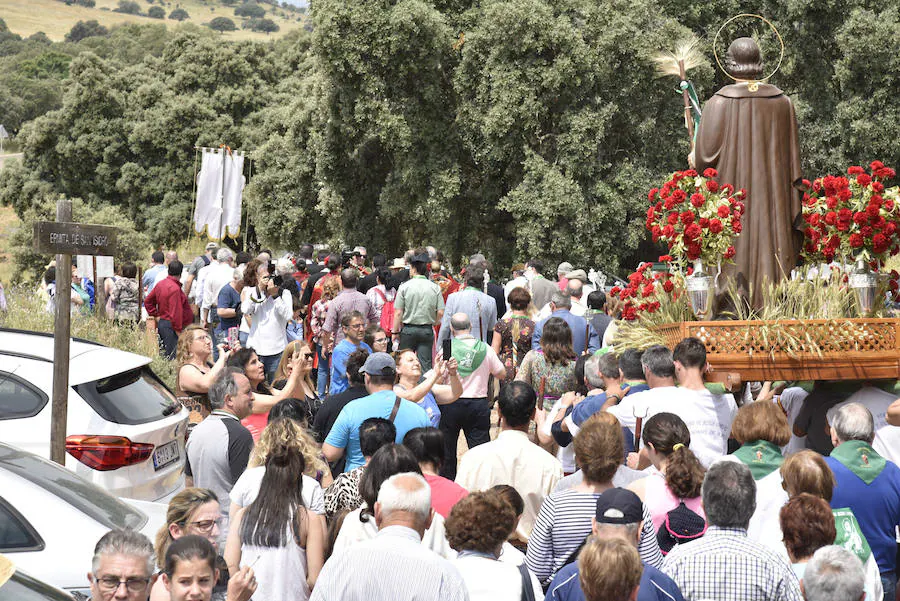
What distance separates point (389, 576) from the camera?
4055 millimetres

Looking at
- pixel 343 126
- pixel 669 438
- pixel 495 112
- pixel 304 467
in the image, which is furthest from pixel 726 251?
pixel 343 126

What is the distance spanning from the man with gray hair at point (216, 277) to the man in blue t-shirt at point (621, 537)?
11457mm

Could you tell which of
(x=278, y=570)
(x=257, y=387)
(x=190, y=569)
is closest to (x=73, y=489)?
(x=278, y=570)

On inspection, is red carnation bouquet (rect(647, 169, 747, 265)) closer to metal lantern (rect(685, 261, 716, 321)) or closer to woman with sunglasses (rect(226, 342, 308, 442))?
metal lantern (rect(685, 261, 716, 321))

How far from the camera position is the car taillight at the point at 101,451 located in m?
7.63

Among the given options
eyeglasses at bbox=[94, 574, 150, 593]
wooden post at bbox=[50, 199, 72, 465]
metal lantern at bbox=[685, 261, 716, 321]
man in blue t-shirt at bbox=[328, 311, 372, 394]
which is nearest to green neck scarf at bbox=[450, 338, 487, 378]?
man in blue t-shirt at bbox=[328, 311, 372, 394]

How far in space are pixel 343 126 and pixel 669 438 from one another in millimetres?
20793

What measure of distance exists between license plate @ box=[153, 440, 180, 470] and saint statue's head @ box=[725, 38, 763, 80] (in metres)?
5.17

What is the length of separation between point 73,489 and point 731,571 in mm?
3719

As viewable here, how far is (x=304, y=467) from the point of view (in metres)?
5.61

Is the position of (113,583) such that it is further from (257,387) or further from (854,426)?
(257,387)

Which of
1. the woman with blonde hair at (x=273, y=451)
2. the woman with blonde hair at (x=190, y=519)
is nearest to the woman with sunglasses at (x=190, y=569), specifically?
the woman with blonde hair at (x=190, y=519)

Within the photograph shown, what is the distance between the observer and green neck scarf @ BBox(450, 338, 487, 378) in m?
9.43

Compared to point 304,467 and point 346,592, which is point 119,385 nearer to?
point 304,467
